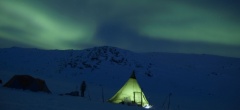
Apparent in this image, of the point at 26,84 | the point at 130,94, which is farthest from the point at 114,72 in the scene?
the point at 26,84

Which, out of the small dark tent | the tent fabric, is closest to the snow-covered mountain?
the tent fabric

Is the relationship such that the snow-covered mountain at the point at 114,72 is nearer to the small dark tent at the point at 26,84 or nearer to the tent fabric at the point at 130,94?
the tent fabric at the point at 130,94

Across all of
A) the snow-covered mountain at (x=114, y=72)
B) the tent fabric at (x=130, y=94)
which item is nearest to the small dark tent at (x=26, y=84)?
the tent fabric at (x=130, y=94)

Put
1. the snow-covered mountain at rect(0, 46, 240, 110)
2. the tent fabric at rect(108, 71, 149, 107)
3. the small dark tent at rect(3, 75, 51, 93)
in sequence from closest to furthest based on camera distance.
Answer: the small dark tent at rect(3, 75, 51, 93)
the tent fabric at rect(108, 71, 149, 107)
the snow-covered mountain at rect(0, 46, 240, 110)

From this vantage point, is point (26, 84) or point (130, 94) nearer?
point (26, 84)

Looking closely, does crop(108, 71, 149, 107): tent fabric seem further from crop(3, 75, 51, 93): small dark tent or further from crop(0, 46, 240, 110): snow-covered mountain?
crop(0, 46, 240, 110): snow-covered mountain

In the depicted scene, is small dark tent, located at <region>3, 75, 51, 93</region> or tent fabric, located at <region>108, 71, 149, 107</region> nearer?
small dark tent, located at <region>3, 75, 51, 93</region>

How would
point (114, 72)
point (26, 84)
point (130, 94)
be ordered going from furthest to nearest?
point (114, 72) → point (130, 94) → point (26, 84)

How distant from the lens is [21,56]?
Answer: 2298 inches

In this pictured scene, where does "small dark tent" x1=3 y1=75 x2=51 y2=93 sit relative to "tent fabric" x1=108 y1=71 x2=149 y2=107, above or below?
above

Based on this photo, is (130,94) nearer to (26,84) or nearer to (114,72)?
(26,84)

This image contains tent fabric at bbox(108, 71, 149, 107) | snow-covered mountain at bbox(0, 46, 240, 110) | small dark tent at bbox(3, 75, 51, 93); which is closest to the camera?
small dark tent at bbox(3, 75, 51, 93)

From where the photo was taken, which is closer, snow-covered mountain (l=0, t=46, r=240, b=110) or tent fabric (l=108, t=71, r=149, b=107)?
tent fabric (l=108, t=71, r=149, b=107)

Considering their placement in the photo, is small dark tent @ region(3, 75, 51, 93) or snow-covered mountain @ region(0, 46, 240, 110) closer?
small dark tent @ region(3, 75, 51, 93)
